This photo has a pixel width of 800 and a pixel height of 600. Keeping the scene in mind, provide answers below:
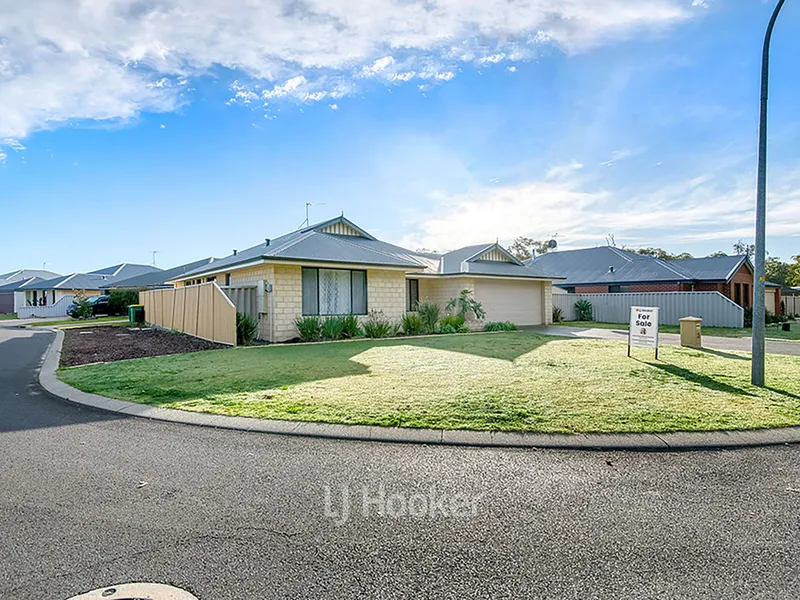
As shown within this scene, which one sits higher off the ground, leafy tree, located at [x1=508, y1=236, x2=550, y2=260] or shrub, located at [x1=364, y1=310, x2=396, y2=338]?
leafy tree, located at [x1=508, y1=236, x2=550, y2=260]

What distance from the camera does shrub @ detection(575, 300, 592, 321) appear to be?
93.7 ft

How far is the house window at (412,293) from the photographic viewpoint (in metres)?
21.9

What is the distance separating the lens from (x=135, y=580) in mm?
2475

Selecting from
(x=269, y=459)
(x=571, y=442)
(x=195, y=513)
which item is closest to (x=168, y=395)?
(x=269, y=459)

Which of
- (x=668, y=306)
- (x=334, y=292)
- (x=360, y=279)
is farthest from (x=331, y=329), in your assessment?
(x=668, y=306)

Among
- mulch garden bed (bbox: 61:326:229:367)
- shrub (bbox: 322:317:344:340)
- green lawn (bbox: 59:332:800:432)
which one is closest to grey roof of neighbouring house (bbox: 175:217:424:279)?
shrub (bbox: 322:317:344:340)

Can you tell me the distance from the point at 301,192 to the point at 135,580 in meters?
24.4

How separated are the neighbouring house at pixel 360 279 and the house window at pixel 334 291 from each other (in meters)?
0.04

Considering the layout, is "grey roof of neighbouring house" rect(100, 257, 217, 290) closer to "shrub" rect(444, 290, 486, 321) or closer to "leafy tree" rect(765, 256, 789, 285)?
"shrub" rect(444, 290, 486, 321)

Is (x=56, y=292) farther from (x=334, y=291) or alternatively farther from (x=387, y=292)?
(x=387, y=292)

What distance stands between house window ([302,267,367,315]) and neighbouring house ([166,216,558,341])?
4 cm

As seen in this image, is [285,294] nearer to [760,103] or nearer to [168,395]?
[168,395]

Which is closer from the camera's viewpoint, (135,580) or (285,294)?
(135,580)

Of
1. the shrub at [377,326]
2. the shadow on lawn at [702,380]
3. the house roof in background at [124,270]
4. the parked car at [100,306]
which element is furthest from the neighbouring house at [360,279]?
the house roof in background at [124,270]
